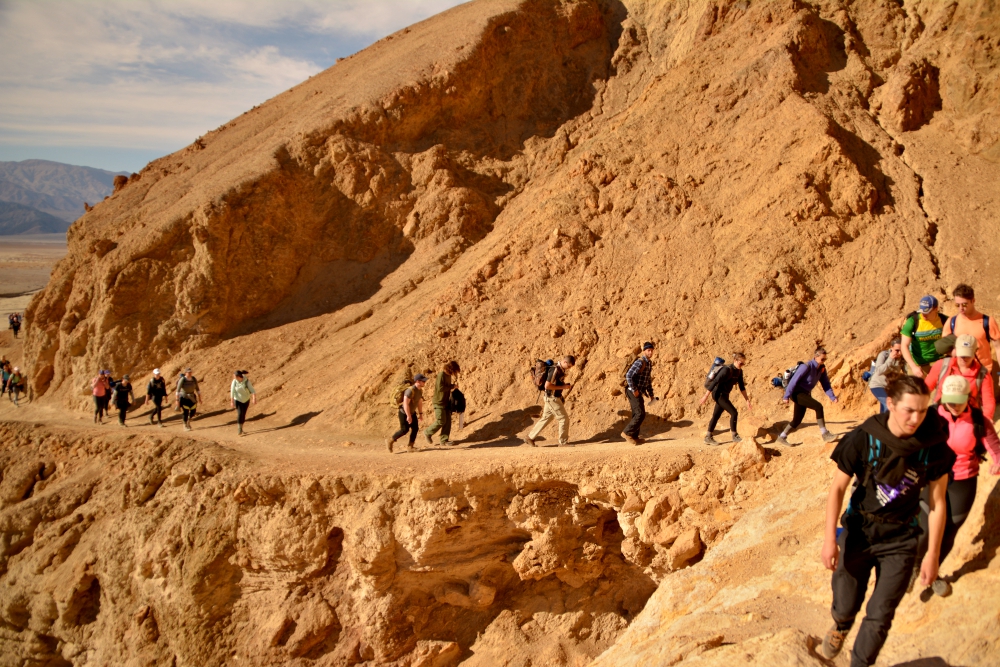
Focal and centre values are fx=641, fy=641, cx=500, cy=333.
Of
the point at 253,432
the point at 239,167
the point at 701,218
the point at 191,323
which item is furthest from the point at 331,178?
the point at 701,218

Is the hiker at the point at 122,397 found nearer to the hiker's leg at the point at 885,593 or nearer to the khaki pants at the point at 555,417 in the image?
the khaki pants at the point at 555,417

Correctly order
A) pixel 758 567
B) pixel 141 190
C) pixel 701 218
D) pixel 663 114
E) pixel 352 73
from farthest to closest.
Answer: pixel 352 73, pixel 141 190, pixel 663 114, pixel 701 218, pixel 758 567

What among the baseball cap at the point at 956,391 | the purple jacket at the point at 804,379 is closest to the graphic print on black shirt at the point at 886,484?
the baseball cap at the point at 956,391

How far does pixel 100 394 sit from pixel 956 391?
1531 cm

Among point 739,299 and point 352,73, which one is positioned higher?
point 352,73

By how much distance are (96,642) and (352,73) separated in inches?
642

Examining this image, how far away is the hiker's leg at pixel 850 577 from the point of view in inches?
142

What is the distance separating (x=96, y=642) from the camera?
10695 mm

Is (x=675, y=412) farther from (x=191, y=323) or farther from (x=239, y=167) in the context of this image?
(x=239, y=167)

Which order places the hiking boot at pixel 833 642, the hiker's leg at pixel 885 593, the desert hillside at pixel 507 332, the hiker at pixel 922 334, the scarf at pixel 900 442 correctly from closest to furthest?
the scarf at pixel 900 442 → the hiker's leg at pixel 885 593 → the hiking boot at pixel 833 642 → the hiker at pixel 922 334 → the desert hillside at pixel 507 332

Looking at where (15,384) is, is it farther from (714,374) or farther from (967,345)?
(967,345)

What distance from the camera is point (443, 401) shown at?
10695 millimetres

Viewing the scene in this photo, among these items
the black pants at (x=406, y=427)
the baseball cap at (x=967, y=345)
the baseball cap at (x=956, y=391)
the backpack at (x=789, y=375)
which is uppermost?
the baseball cap at (x=967, y=345)

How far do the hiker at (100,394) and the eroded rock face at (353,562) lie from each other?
11.0 feet
